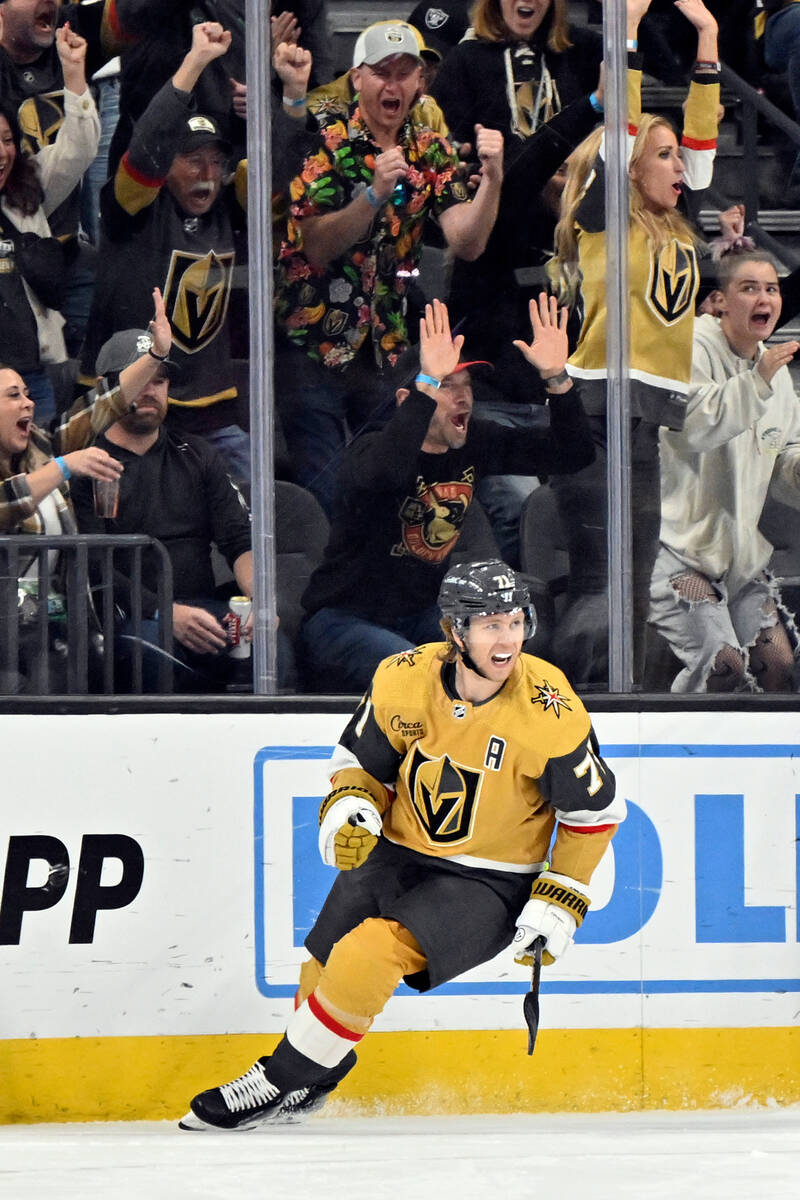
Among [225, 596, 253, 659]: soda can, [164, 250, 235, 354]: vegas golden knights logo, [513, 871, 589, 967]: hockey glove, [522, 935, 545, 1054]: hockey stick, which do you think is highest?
[164, 250, 235, 354]: vegas golden knights logo

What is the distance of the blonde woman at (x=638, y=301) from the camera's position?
334 cm

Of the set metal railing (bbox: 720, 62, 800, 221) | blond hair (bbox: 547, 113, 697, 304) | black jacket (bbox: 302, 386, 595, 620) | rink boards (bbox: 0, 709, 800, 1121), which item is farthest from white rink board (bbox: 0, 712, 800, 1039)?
metal railing (bbox: 720, 62, 800, 221)

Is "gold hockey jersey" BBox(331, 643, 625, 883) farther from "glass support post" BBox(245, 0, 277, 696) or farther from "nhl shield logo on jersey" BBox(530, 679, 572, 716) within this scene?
"glass support post" BBox(245, 0, 277, 696)

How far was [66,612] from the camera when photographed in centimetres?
324

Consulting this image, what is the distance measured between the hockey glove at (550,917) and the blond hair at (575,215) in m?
1.40

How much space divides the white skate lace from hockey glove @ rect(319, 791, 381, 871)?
1.46 feet

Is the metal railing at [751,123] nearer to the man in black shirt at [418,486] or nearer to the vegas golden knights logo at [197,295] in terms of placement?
the man in black shirt at [418,486]

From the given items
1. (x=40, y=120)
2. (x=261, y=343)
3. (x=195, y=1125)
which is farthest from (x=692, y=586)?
(x=40, y=120)

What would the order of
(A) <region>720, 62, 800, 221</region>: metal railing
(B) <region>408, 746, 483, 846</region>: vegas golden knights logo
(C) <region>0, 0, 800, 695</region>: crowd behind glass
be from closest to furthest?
(B) <region>408, 746, 483, 846</region>: vegas golden knights logo
(C) <region>0, 0, 800, 695</region>: crowd behind glass
(A) <region>720, 62, 800, 221</region>: metal railing

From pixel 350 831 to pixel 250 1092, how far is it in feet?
1.81

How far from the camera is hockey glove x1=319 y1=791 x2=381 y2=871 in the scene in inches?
108

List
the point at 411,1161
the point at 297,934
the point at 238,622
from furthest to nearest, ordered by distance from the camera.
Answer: the point at 238,622
the point at 297,934
the point at 411,1161

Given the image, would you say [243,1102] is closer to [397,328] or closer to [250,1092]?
[250,1092]

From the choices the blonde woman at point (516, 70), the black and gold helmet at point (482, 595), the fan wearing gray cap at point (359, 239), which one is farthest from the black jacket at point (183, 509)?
the blonde woman at point (516, 70)
